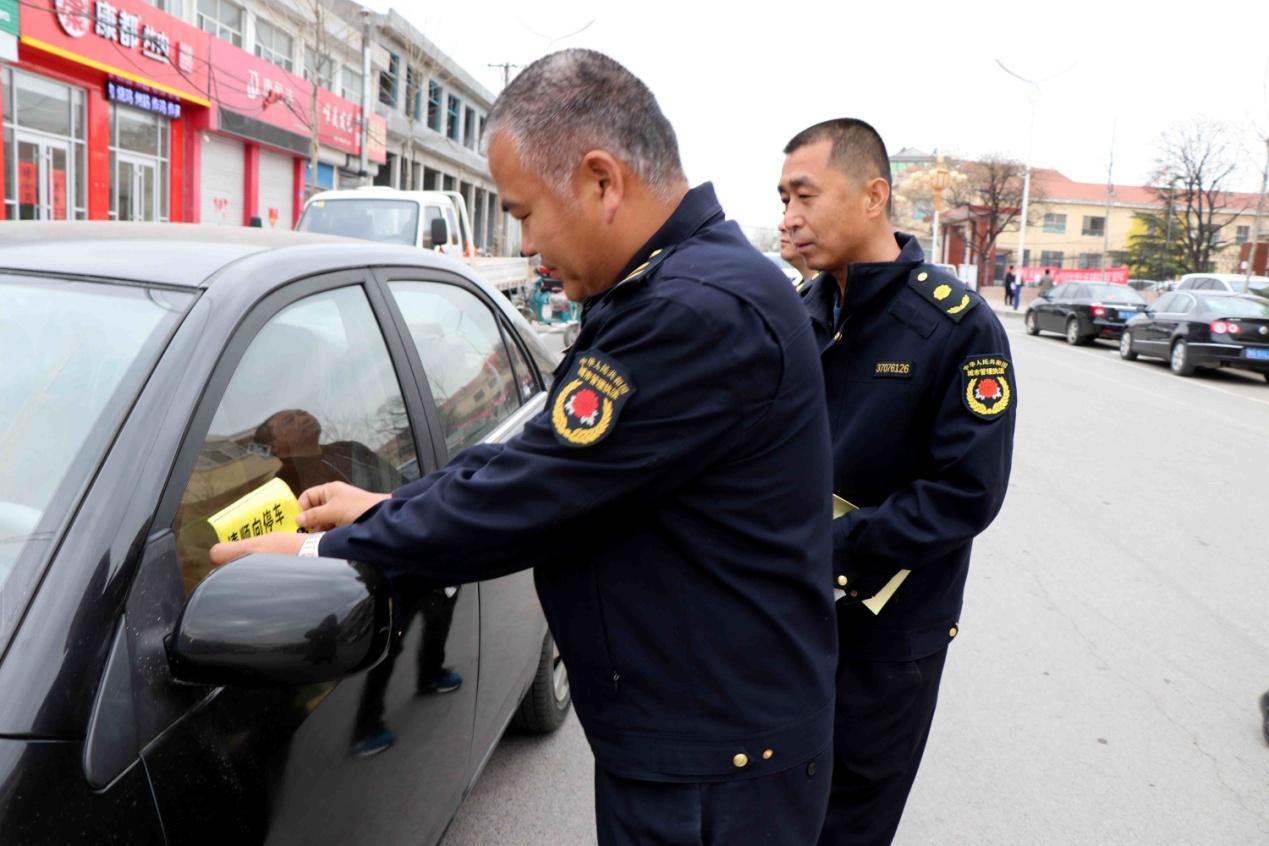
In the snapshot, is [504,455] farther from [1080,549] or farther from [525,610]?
[1080,549]

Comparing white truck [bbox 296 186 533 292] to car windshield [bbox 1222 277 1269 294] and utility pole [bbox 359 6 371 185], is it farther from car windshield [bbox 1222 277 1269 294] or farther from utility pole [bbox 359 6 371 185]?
car windshield [bbox 1222 277 1269 294]

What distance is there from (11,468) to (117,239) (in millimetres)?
648

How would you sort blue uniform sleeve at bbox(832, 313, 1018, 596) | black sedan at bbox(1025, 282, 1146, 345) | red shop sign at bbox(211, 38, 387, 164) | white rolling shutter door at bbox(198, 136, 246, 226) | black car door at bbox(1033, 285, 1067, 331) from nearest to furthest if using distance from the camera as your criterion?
blue uniform sleeve at bbox(832, 313, 1018, 596) < red shop sign at bbox(211, 38, 387, 164) < white rolling shutter door at bbox(198, 136, 246, 226) < black sedan at bbox(1025, 282, 1146, 345) < black car door at bbox(1033, 285, 1067, 331)

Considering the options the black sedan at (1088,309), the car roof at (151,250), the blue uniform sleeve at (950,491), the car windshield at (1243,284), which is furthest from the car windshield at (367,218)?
the car windshield at (1243,284)

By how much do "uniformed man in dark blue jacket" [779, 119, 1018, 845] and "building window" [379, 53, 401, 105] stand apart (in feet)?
106

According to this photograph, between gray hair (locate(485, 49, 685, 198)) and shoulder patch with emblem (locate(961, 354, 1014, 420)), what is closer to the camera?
gray hair (locate(485, 49, 685, 198))

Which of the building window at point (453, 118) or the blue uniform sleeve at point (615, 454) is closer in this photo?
the blue uniform sleeve at point (615, 454)

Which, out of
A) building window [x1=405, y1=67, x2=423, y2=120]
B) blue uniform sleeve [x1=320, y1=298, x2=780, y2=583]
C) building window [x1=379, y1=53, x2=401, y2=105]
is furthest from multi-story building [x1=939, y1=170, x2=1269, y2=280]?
blue uniform sleeve [x1=320, y1=298, x2=780, y2=583]

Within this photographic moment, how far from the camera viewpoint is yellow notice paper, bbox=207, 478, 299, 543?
5.26 ft

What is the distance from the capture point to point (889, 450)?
7.18 feet

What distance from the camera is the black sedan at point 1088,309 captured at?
22000 millimetres

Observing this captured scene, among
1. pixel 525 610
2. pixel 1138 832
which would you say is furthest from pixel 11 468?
pixel 1138 832

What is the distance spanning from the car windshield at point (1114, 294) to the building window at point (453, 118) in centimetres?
2723

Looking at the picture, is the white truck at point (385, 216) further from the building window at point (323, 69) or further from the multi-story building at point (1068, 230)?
the multi-story building at point (1068, 230)
